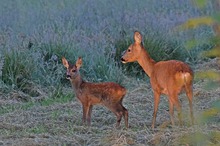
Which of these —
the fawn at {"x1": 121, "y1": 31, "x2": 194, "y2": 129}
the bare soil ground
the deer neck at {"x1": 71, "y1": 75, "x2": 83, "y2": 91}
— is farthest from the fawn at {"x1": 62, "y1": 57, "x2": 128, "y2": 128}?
the fawn at {"x1": 121, "y1": 31, "x2": 194, "y2": 129}

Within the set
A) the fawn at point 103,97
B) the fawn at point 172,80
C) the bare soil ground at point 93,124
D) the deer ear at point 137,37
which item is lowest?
the bare soil ground at point 93,124

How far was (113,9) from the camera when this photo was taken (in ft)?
49.9

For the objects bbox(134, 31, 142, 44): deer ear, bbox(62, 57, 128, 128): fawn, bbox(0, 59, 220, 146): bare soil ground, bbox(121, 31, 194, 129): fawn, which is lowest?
bbox(0, 59, 220, 146): bare soil ground

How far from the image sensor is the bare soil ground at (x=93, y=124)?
694 cm

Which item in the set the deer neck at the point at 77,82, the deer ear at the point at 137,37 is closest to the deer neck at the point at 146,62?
the deer ear at the point at 137,37

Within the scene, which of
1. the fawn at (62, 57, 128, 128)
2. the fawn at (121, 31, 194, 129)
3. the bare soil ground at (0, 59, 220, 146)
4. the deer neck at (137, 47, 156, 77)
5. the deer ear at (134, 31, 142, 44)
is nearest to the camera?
the bare soil ground at (0, 59, 220, 146)

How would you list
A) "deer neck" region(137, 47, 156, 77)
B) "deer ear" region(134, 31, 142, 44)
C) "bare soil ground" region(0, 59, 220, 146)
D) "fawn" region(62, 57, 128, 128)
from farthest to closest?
"deer ear" region(134, 31, 142, 44) → "deer neck" region(137, 47, 156, 77) → "fawn" region(62, 57, 128, 128) → "bare soil ground" region(0, 59, 220, 146)

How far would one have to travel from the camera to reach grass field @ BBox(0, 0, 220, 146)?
737 centimetres

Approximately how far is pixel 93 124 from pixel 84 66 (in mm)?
3505

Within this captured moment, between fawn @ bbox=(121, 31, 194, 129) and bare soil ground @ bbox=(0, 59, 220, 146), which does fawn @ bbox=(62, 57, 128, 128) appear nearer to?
bare soil ground @ bbox=(0, 59, 220, 146)

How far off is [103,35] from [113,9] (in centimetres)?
237

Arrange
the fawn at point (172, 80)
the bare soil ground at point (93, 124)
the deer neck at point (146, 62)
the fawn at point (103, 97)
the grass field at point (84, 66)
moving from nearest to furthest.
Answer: the bare soil ground at point (93, 124), the grass field at point (84, 66), the fawn at point (172, 80), the fawn at point (103, 97), the deer neck at point (146, 62)

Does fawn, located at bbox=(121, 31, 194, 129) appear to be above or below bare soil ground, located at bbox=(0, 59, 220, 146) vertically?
above

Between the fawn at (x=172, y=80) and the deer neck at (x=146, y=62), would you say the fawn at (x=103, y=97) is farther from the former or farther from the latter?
the deer neck at (x=146, y=62)
